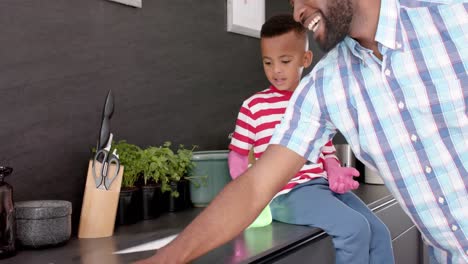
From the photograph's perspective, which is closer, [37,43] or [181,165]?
[37,43]

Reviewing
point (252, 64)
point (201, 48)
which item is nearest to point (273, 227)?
point (201, 48)

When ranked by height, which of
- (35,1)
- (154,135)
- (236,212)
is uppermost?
(35,1)

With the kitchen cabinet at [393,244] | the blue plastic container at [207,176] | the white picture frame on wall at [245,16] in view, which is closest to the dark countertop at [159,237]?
the kitchen cabinet at [393,244]

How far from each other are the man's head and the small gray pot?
73 cm

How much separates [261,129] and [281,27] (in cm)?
37

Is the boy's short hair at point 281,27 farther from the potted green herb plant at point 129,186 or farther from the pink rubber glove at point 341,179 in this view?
the potted green herb plant at point 129,186

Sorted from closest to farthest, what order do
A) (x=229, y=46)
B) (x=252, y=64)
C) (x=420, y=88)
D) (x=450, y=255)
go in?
(x=420, y=88) → (x=450, y=255) → (x=229, y=46) → (x=252, y=64)

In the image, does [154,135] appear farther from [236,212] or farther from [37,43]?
[236,212]

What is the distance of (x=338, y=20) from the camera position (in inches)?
41.4

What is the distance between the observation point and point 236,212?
1.06 meters

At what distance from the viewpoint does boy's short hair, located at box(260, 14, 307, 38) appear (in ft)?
5.43

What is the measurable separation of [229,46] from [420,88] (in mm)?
1209

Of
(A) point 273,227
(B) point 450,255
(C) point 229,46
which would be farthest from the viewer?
(C) point 229,46

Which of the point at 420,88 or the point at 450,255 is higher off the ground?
the point at 420,88
